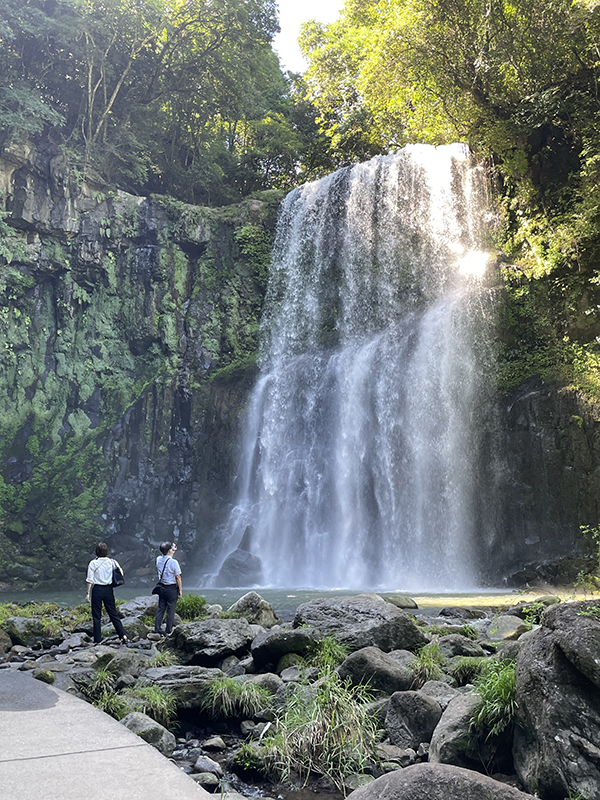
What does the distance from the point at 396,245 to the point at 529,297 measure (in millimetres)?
6269

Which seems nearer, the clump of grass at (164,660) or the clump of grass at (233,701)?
the clump of grass at (233,701)

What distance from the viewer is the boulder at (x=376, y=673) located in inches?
209

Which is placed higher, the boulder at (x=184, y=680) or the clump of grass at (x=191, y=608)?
the clump of grass at (x=191, y=608)

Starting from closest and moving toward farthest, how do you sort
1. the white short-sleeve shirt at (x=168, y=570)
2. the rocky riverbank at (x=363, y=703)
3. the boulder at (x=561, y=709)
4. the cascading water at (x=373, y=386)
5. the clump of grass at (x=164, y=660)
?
the boulder at (x=561, y=709) < the rocky riverbank at (x=363, y=703) < the clump of grass at (x=164, y=660) < the white short-sleeve shirt at (x=168, y=570) < the cascading water at (x=373, y=386)

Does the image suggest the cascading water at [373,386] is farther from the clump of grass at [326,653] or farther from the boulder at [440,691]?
the boulder at [440,691]

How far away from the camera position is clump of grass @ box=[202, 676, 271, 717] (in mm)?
5102

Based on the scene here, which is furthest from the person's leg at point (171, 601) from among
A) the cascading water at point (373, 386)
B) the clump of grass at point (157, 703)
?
the cascading water at point (373, 386)

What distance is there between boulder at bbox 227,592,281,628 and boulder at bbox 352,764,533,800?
6.28 metres

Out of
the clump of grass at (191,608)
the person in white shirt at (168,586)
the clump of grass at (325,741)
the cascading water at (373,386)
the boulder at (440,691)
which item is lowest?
the clump of grass at (325,741)

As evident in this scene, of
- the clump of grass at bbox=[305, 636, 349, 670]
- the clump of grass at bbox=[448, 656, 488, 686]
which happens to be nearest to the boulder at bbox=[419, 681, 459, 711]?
the clump of grass at bbox=[448, 656, 488, 686]

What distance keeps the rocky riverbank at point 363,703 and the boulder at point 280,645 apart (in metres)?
0.01

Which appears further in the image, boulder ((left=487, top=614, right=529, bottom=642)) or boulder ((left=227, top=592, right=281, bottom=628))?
boulder ((left=227, top=592, right=281, bottom=628))

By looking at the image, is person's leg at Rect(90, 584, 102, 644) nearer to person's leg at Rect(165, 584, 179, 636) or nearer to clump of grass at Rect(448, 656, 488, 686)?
person's leg at Rect(165, 584, 179, 636)

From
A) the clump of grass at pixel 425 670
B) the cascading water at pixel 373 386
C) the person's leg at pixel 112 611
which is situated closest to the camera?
the clump of grass at pixel 425 670
